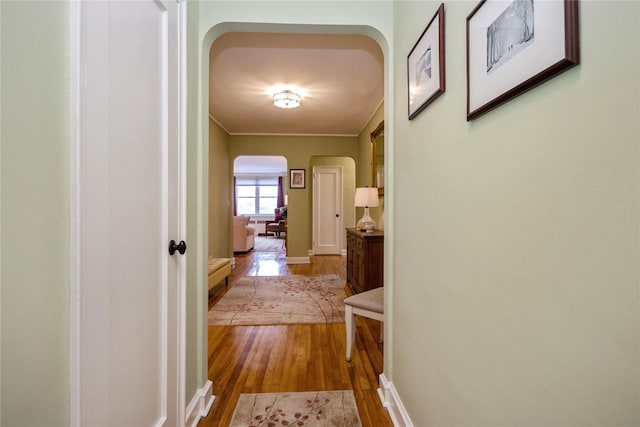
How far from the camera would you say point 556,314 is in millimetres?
561

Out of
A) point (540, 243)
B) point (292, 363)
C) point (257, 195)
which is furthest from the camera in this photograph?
point (257, 195)

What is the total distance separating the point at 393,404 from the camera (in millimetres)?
1506

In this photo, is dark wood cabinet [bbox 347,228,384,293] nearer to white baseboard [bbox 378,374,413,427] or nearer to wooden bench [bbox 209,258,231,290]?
white baseboard [bbox 378,374,413,427]

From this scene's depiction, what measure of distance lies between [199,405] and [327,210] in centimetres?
569

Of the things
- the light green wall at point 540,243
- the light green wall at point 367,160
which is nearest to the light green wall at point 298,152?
the light green wall at point 367,160

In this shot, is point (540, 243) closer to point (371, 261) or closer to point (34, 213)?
point (34, 213)

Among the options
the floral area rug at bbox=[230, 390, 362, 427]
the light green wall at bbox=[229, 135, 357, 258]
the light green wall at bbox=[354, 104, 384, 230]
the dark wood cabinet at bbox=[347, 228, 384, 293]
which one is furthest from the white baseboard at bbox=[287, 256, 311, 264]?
the floral area rug at bbox=[230, 390, 362, 427]

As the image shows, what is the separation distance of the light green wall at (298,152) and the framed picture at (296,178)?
0.27 feet

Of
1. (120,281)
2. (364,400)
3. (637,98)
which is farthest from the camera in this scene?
(364,400)

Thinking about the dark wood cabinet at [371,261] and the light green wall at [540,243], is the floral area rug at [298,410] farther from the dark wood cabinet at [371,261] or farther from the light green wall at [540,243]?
the dark wood cabinet at [371,261]

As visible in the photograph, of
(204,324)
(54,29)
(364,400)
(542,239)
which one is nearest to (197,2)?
(54,29)

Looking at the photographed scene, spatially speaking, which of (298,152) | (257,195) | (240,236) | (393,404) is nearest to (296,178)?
(298,152)

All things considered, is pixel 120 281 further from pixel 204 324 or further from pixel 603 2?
pixel 603 2

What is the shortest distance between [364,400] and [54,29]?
6.76 feet
